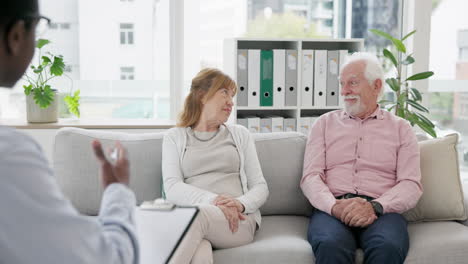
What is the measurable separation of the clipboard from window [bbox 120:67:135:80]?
9.23 feet

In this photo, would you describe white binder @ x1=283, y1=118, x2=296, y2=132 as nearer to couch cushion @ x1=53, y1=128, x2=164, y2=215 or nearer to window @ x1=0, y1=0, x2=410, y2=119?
window @ x1=0, y1=0, x2=410, y2=119

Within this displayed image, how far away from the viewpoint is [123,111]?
13.4 feet

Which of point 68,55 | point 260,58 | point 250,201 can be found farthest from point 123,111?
point 250,201

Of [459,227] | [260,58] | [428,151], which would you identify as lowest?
[459,227]

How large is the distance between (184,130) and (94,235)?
63.2 inches

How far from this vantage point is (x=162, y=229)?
4.23ft

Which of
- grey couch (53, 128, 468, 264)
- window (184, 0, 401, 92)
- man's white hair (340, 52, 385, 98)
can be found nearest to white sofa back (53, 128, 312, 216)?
grey couch (53, 128, 468, 264)

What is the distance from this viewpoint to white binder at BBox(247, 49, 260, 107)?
361cm

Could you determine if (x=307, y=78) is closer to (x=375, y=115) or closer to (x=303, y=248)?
(x=375, y=115)

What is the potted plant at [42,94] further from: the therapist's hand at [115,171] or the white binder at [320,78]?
the therapist's hand at [115,171]

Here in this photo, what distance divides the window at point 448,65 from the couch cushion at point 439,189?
1950 millimetres

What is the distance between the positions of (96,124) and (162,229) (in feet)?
7.80

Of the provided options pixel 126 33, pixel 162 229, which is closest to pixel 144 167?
pixel 162 229

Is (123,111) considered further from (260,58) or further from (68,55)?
(260,58)
